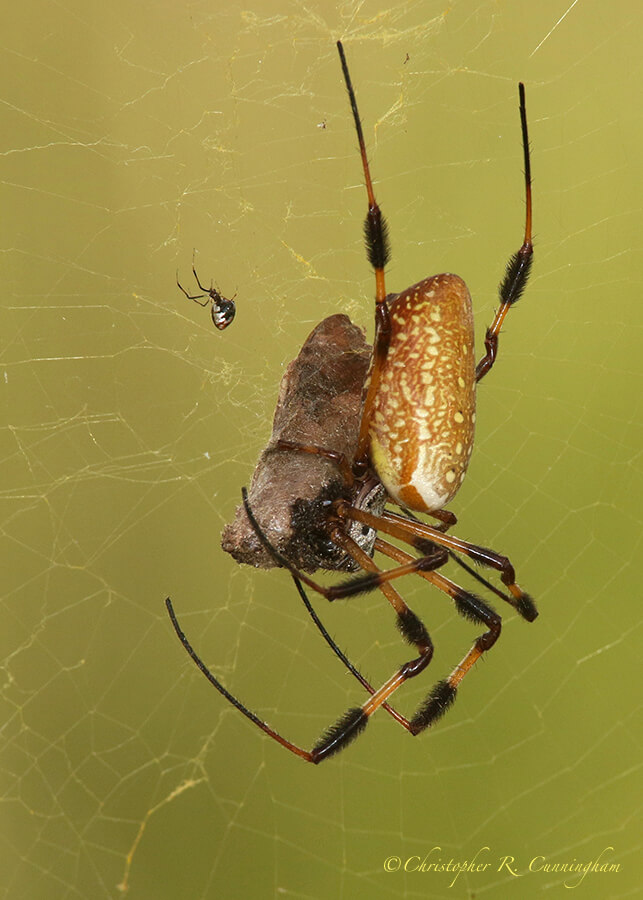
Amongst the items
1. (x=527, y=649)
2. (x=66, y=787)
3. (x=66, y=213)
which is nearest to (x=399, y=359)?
(x=66, y=213)

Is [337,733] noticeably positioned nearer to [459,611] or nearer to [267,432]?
[459,611]

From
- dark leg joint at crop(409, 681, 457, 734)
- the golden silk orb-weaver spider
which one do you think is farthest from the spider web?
the golden silk orb-weaver spider

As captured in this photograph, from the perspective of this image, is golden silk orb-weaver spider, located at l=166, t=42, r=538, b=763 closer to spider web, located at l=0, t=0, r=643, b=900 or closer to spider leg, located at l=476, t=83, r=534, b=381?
spider leg, located at l=476, t=83, r=534, b=381

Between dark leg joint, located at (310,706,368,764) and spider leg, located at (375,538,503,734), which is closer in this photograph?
dark leg joint, located at (310,706,368,764)

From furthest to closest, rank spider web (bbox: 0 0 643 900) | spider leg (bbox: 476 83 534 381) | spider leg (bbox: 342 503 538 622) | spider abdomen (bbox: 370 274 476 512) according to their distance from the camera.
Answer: spider web (bbox: 0 0 643 900) → spider leg (bbox: 476 83 534 381) → spider leg (bbox: 342 503 538 622) → spider abdomen (bbox: 370 274 476 512)

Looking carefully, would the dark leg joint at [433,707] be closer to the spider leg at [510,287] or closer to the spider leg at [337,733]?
the spider leg at [337,733]

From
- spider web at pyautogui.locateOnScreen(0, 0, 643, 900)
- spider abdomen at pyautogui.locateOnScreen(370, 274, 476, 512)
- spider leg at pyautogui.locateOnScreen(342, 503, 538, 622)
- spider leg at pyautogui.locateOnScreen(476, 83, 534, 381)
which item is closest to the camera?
spider abdomen at pyautogui.locateOnScreen(370, 274, 476, 512)

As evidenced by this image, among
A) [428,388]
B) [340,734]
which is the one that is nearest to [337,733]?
[340,734]
